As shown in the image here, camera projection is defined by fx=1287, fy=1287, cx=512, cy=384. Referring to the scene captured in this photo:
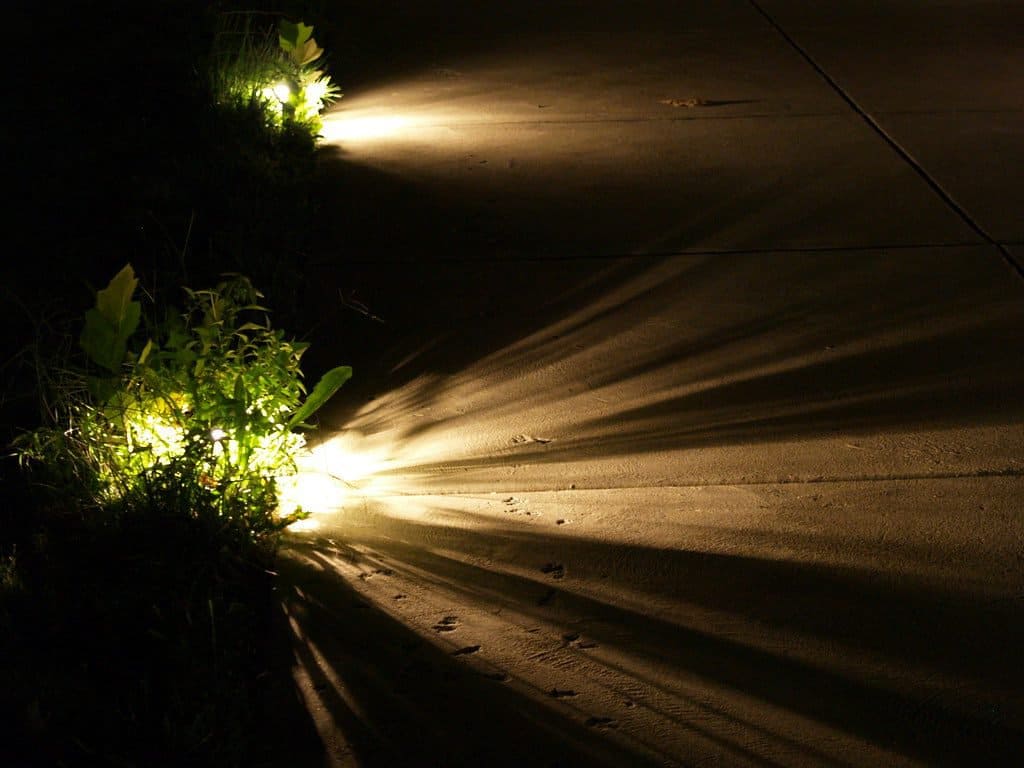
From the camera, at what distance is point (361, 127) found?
7.35 meters

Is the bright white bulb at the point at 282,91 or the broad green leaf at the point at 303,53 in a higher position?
the broad green leaf at the point at 303,53

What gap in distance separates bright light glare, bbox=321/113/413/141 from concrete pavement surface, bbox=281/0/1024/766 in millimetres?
29

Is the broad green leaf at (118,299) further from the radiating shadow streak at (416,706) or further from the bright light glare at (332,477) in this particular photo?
the radiating shadow streak at (416,706)

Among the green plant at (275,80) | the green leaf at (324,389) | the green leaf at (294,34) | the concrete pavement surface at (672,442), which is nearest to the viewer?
the concrete pavement surface at (672,442)

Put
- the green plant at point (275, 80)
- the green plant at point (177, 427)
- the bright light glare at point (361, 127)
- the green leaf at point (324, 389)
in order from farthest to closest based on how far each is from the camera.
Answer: the bright light glare at point (361, 127)
the green plant at point (275, 80)
the green leaf at point (324, 389)
the green plant at point (177, 427)

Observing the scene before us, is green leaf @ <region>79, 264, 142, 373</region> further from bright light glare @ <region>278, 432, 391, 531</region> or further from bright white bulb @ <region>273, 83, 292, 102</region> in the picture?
bright white bulb @ <region>273, 83, 292, 102</region>

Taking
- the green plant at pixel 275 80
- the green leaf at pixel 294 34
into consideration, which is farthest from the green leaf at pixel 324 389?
the green leaf at pixel 294 34

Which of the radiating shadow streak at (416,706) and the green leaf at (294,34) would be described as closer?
the radiating shadow streak at (416,706)

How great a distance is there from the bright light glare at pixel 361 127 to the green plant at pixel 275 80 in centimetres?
12

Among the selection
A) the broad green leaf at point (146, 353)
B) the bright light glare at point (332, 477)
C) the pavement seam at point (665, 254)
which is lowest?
the bright light glare at point (332, 477)

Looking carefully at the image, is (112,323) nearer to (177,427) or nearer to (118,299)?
(118,299)

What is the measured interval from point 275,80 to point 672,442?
4125 millimetres

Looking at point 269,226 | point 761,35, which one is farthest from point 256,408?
point 761,35

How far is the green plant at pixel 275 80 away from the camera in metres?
6.87
